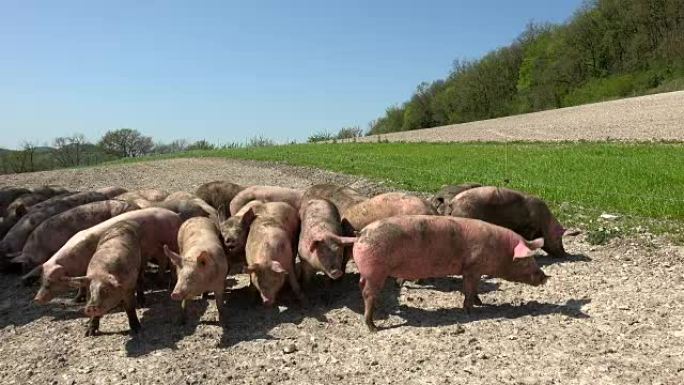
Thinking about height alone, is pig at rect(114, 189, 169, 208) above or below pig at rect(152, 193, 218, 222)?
above

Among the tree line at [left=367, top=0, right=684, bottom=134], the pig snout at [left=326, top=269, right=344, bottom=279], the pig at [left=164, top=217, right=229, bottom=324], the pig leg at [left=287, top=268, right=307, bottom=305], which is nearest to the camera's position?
the pig at [left=164, top=217, right=229, bottom=324]

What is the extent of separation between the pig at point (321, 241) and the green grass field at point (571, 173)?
15.2ft

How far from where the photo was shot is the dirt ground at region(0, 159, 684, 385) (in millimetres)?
5195

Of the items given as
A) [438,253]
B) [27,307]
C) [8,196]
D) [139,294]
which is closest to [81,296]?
[27,307]

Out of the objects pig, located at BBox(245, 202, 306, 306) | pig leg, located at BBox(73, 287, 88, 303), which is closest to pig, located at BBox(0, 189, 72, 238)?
pig leg, located at BBox(73, 287, 88, 303)

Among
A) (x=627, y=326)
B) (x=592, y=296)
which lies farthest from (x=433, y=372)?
(x=592, y=296)

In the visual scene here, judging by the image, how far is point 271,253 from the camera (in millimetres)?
7281

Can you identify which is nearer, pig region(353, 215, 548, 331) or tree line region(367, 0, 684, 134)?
pig region(353, 215, 548, 331)

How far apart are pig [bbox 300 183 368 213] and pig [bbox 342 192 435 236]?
86 cm

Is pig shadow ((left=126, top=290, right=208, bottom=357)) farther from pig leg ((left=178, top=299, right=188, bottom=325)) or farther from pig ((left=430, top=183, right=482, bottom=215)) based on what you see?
pig ((left=430, top=183, right=482, bottom=215))

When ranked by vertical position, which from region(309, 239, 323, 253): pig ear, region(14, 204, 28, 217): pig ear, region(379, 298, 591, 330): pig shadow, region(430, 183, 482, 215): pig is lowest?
region(379, 298, 591, 330): pig shadow

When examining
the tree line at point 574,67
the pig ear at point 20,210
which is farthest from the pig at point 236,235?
the tree line at point 574,67

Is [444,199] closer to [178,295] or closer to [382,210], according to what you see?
[382,210]

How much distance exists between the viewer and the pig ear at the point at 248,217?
8.29 meters
